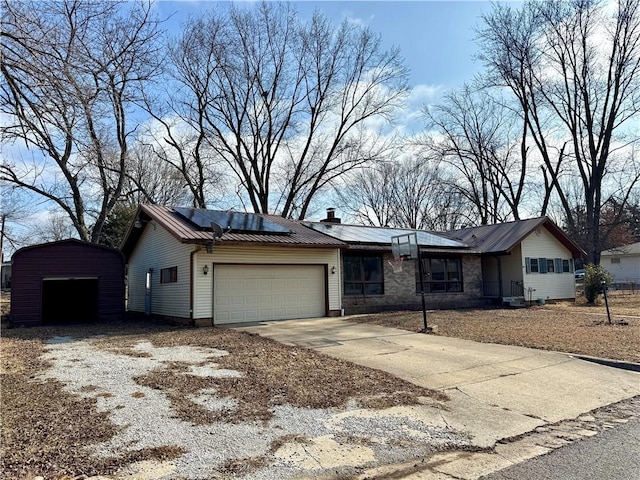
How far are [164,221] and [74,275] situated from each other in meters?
4.51

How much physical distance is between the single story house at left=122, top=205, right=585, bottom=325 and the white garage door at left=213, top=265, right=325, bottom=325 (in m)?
0.03

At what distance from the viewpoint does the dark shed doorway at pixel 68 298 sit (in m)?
19.1

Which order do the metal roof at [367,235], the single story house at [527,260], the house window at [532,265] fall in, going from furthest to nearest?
Answer: the house window at [532,265] < the single story house at [527,260] < the metal roof at [367,235]

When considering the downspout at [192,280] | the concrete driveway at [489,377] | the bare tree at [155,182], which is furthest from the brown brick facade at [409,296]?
the bare tree at [155,182]

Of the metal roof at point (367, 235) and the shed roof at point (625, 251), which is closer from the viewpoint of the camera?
the metal roof at point (367, 235)

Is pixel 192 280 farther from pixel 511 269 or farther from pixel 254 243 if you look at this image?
pixel 511 269

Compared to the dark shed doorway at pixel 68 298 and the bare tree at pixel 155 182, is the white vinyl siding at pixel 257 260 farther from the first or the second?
the bare tree at pixel 155 182

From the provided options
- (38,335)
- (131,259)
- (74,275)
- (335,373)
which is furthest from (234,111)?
(335,373)

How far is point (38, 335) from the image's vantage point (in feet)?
37.7

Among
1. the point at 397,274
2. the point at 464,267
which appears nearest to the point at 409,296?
the point at 397,274

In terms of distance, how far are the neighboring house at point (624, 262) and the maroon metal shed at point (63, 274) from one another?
129 feet

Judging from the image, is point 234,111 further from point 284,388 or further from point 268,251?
point 284,388

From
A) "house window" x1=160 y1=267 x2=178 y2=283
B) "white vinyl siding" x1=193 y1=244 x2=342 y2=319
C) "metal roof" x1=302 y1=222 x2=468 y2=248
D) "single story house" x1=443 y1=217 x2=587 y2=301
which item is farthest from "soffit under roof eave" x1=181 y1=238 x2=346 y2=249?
"single story house" x1=443 y1=217 x2=587 y2=301

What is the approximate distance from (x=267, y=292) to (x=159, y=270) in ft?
14.8
